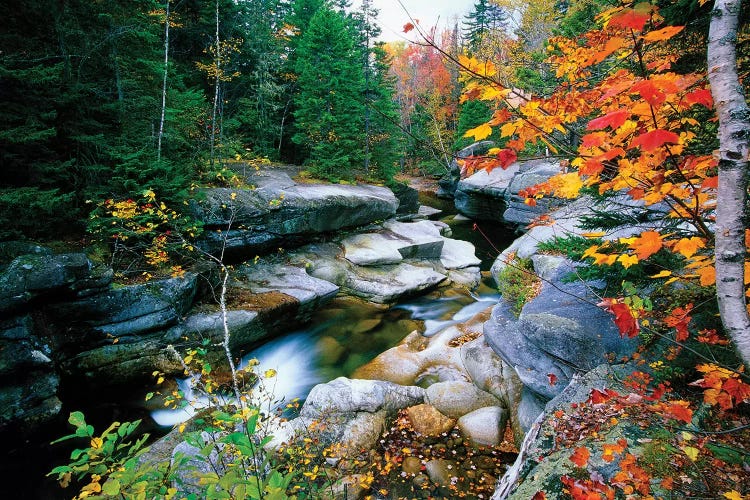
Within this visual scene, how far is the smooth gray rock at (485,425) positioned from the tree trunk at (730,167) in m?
5.84

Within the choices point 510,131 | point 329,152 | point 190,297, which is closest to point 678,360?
point 510,131

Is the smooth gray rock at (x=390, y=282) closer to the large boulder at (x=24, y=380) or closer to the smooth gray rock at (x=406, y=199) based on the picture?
the large boulder at (x=24, y=380)

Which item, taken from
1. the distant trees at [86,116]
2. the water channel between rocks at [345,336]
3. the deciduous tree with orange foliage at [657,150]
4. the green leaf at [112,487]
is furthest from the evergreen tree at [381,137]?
the green leaf at [112,487]

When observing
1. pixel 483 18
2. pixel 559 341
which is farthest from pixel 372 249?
pixel 483 18

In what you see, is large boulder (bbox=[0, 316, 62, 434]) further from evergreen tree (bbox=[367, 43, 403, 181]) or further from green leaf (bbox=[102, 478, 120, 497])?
evergreen tree (bbox=[367, 43, 403, 181])

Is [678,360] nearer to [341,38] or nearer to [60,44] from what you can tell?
[60,44]

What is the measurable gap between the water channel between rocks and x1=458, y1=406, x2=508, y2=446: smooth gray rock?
338cm

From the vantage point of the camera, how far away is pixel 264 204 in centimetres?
1200

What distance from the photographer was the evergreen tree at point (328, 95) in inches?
655

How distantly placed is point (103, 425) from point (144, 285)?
10.3ft

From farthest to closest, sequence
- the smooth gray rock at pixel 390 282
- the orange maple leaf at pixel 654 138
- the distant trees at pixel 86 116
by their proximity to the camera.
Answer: the smooth gray rock at pixel 390 282 → the distant trees at pixel 86 116 → the orange maple leaf at pixel 654 138

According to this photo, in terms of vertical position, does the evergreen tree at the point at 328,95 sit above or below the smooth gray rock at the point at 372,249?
above

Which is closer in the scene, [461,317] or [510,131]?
[510,131]

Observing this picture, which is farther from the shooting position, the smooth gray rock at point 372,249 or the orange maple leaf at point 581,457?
the smooth gray rock at point 372,249
